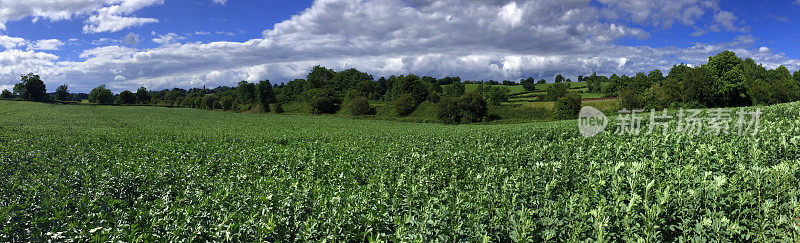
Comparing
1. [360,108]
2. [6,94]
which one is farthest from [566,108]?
[6,94]

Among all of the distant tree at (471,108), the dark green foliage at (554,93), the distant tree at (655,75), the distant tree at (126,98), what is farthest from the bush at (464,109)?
the distant tree at (126,98)

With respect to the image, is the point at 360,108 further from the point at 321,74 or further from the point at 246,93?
the point at 321,74

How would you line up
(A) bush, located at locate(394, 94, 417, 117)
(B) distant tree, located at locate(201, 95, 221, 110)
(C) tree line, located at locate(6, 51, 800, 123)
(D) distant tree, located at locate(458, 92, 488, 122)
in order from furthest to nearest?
(B) distant tree, located at locate(201, 95, 221, 110)
(A) bush, located at locate(394, 94, 417, 117)
(D) distant tree, located at locate(458, 92, 488, 122)
(C) tree line, located at locate(6, 51, 800, 123)

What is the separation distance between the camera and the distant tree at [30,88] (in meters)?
114

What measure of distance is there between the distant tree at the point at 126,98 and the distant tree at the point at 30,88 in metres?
26.1

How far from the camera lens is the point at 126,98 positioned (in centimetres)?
14525

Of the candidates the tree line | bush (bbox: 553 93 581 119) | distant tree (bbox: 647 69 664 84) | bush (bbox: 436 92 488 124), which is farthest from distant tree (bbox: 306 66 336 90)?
distant tree (bbox: 647 69 664 84)

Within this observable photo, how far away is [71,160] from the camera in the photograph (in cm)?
1253

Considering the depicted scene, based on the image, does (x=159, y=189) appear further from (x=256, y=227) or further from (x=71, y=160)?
(x=71, y=160)

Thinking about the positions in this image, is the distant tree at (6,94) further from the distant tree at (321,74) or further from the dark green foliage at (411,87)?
the dark green foliage at (411,87)

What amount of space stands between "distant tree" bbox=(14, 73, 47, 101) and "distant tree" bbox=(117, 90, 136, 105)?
85.7 ft

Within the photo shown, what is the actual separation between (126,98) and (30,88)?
31548 mm

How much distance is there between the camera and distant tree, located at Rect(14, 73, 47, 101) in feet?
375

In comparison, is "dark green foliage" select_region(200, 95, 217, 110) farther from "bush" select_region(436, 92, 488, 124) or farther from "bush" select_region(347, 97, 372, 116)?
"bush" select_region(436, 92, 488, 124)
